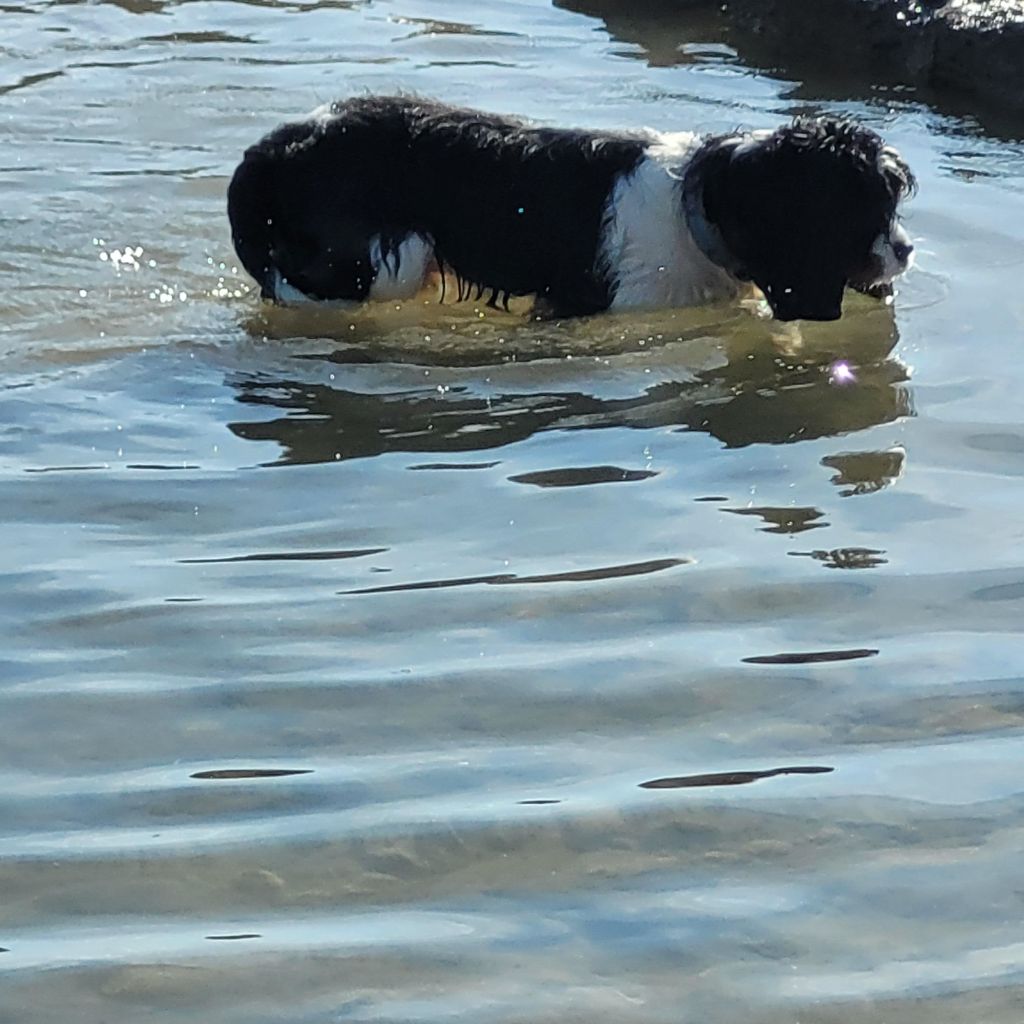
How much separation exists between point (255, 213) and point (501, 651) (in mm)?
2512

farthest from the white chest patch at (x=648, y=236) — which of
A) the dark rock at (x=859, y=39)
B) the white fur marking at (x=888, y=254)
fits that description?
the dark rock at (x=859, y=39)

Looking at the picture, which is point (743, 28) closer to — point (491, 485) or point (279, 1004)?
point (491, 485)

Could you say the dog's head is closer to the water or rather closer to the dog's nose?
the dog's nose

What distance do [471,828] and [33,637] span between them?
101 cm

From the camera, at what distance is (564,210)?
5.35 metres

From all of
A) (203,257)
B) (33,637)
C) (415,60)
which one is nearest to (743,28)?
(415,60)

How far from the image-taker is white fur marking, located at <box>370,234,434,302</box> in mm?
5406

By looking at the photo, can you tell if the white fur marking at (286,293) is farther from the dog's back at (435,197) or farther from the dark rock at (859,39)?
the dark rock at (859,39)

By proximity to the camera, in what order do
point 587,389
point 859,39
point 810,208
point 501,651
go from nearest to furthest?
point 501,651 → point 587,389 → point 810,208 → point 859,39

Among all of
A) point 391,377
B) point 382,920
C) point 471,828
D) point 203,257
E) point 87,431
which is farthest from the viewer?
point 203,257

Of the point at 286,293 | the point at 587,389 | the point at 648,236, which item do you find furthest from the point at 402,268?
the point at 587,389

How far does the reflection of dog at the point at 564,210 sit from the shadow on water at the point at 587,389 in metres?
0.16

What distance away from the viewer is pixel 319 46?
8.61 m

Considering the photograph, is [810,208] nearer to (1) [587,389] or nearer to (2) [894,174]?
(2) [894,174]
